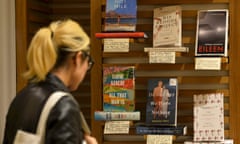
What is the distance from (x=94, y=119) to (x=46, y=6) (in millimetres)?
1686

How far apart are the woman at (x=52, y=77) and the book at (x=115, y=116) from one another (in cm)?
107

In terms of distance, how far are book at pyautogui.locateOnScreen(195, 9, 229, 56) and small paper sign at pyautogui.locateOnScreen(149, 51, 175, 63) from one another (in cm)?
17

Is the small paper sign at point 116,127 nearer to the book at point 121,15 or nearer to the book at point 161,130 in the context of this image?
the book at point 161,130

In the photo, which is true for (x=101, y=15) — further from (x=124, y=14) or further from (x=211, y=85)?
(x=211, y=85)

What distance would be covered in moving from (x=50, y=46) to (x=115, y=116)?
1249 millimetres

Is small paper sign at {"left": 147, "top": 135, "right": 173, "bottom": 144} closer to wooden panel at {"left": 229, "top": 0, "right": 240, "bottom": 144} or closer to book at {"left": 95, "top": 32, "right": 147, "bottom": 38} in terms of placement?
wooden panel at {"left": 229, "top": 0, "right": 240, "bottom": 144}

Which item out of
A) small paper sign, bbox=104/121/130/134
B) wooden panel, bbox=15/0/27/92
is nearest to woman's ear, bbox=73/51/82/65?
small paper sign, bbox=104/121/130/134

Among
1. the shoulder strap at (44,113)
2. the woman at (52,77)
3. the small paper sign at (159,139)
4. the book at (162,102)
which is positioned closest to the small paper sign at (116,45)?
the book at (162,102)

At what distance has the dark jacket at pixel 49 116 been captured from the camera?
1882 millimetres

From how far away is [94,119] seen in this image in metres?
3.25

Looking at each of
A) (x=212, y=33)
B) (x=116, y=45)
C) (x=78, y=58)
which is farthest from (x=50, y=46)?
(x=212, y=33)

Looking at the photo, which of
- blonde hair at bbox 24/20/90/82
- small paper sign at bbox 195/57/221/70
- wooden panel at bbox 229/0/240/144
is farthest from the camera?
wooden panel at bbox 229/0/240/144

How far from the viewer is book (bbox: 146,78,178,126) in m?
3.11

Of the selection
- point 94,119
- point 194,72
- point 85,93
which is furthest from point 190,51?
point 85,93
